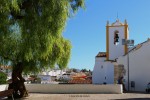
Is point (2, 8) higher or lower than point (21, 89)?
higher

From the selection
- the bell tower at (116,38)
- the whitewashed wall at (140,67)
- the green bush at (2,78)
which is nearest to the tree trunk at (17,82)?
the green bush at (2,78)

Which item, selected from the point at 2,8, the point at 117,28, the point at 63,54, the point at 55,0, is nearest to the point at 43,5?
the point at 55,0

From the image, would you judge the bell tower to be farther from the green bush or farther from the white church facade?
the green bush

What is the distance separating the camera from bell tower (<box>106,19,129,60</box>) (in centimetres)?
4881

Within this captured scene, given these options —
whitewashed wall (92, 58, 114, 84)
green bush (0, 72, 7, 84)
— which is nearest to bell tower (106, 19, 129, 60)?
whitewashed wall (92, 58, 114, 84)

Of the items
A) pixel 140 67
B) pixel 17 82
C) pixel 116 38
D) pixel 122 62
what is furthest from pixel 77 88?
pixel 116 38

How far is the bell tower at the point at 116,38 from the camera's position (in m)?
48.8

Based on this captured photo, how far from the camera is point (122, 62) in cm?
4119

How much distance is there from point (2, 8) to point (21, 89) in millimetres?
9818

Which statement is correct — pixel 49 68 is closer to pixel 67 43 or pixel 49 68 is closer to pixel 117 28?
pixel 67 43

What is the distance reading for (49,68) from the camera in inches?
878

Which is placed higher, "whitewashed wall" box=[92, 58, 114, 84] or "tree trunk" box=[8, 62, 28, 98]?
"whitewashed wall" box=[92, 58, 114, 84]

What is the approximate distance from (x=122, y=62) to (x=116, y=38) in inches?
340

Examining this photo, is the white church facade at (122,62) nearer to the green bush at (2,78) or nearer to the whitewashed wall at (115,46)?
the whitewashed wall at (115,46)
